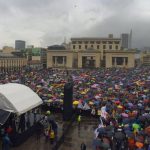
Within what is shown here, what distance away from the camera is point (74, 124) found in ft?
71.5

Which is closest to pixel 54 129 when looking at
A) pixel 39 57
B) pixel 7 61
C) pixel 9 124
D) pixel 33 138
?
pixel 33 138

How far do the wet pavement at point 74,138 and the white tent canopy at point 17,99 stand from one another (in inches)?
75.5

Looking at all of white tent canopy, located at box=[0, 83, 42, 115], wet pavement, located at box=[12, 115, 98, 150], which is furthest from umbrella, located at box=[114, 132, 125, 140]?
white tent canopy, located at box=[0, 83, 42, 115]

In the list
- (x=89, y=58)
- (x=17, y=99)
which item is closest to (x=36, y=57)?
(x=89, y=58)

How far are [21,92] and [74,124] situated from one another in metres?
5.35

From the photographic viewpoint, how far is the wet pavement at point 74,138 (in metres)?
16.5

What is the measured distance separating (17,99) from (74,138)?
4370mm

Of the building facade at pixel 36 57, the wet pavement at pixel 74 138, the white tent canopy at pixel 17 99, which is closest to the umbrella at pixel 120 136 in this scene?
the wet pavement at pixel 74 138

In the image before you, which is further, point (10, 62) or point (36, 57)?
point (36, 57)

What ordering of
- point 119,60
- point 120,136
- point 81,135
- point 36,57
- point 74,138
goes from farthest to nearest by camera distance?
1. point 36,57
2. point 119,60
3. point 81,135
4. point 74,138
5. point 120,136

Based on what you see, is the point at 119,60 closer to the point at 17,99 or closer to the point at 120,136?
the point at 17,99

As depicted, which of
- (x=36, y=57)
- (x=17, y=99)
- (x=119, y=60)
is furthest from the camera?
(x=36, y=57)

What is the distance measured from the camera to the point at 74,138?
1850cm

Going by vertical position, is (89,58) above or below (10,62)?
above
